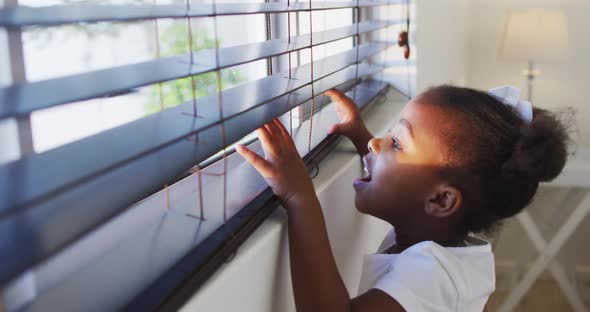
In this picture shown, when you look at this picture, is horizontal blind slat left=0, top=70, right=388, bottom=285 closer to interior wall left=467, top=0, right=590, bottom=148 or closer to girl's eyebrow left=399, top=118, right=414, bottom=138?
girl's eyebrow left=399, top=118, right=414, bottom=138

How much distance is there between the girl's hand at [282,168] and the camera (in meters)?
0.70

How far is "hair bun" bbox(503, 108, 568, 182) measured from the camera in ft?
2.65

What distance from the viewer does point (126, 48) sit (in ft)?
2.15

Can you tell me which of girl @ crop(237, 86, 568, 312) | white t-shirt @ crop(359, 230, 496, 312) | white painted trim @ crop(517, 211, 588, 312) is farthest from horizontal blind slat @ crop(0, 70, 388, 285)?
white painted trim @ crop(517, 211, 588, 312)

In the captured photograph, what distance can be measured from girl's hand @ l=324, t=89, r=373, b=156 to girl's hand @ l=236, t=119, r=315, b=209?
0.34 metres

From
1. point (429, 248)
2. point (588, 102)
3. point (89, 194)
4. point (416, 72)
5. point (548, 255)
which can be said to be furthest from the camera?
point (588, 102)

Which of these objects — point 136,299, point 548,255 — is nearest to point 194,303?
point 136,299

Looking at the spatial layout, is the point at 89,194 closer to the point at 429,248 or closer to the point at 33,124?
the point at 33,124

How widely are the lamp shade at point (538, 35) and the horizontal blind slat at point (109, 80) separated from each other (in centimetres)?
203

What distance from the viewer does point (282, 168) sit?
2.31ft

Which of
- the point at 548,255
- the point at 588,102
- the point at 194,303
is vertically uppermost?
the point at 194,303

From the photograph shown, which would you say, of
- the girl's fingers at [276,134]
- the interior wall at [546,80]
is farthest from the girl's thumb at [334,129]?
the interior wall at [546,80]

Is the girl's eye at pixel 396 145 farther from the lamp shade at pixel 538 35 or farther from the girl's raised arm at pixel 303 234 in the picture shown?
the lamp shade at pixel 538 35

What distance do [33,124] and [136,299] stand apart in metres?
0.18
